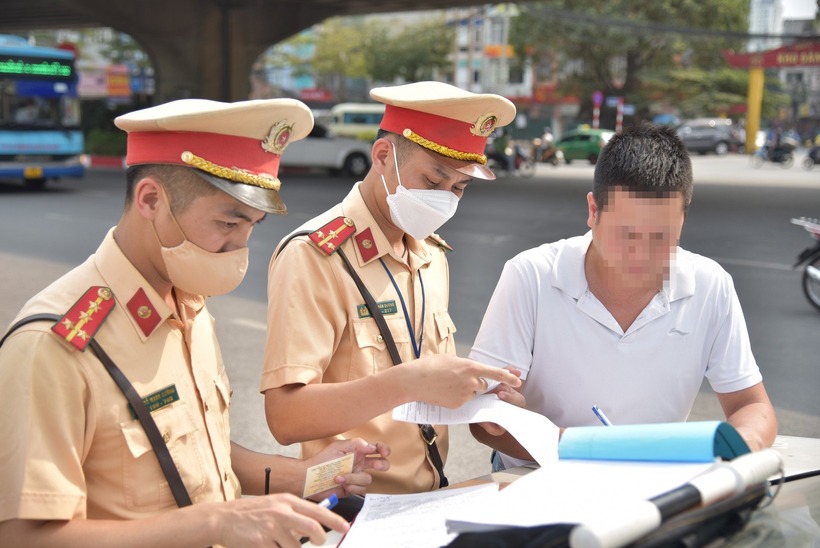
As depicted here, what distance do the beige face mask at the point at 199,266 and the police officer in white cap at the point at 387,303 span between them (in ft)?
0.83

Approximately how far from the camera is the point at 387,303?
2227 millimetres

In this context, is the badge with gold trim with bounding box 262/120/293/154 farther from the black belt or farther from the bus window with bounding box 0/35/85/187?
the bus window with bounding box 0/35/85/187

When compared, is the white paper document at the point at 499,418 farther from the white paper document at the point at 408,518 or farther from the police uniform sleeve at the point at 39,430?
the police uniform sleeve at the point at 39,430

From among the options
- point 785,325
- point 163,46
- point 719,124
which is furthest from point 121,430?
point 719,124

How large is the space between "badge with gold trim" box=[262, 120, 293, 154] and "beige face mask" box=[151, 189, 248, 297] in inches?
8.9

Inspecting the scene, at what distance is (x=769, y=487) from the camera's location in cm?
134

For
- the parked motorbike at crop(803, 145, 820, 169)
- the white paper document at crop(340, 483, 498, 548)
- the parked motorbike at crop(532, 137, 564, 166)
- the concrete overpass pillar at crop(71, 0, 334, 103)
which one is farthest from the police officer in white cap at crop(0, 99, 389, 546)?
the parked motorbike at crop(803, 145, 820, 169)

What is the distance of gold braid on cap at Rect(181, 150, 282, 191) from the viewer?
1.73 meters

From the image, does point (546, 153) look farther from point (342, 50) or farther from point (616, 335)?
point (616, 335)

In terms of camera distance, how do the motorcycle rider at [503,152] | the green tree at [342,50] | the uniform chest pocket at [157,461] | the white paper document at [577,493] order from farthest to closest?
the green tree at [342,50] < the motorcycle rider at [503,152] < the uniform chest pocket at [157,461] < the white paper document at [577,493]

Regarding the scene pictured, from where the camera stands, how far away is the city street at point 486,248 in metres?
5.46

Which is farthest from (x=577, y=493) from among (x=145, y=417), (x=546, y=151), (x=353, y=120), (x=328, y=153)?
(x=353, y=120)

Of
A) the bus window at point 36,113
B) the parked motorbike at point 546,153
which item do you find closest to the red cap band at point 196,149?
the bus window at point 36,113

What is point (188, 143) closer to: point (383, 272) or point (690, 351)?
point (383, 272)
